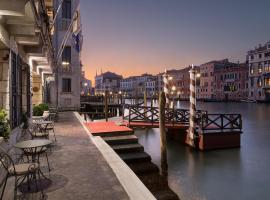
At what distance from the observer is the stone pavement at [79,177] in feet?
13.4

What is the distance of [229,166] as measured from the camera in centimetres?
1246

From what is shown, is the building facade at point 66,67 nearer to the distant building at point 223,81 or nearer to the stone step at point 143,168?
the stone step at point 143,168

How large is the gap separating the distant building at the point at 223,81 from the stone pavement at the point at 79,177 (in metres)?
80.8

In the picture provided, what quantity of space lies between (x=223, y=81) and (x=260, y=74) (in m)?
13.6

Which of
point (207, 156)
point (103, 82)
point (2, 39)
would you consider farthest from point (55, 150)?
point (103, 82)

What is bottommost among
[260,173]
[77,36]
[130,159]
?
[260,173]

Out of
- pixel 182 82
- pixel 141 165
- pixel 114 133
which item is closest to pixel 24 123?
pixel 114 133

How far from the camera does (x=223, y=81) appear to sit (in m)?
84.0

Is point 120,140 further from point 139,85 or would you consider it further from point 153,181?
point 139,85

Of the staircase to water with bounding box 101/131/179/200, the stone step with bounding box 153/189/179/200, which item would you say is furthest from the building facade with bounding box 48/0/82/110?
the stone step with bounding box 153/189/179/200

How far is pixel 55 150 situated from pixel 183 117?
11303 mm

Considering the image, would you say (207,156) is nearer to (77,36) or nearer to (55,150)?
(55,150)

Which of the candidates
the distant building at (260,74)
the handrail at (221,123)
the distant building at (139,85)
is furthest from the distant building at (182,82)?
the handrail at (221,123)

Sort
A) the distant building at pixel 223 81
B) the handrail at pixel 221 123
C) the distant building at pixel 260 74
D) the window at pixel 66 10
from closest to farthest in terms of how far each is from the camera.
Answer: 1. the handrail at pixel 221 123
2. the window at pixel 66 10
3. the distant building at pixel 260 74
4. the distant building at pixel 223 81
